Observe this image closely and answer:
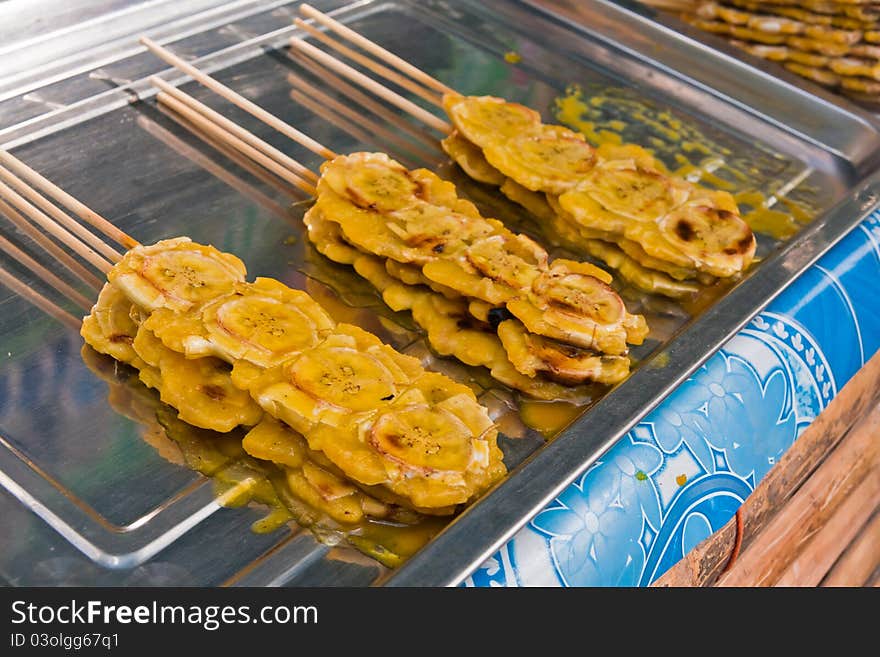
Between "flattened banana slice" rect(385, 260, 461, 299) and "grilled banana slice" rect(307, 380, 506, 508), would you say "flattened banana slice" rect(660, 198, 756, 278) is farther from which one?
"grilled banana slice" rect(307, 380, 506, 508)

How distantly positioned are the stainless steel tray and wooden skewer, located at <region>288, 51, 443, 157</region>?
0.04m

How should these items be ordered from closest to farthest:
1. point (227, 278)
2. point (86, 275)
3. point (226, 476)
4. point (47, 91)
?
point (226, 476)
point (227, 278)
point (86, 275)
point (47, 91)

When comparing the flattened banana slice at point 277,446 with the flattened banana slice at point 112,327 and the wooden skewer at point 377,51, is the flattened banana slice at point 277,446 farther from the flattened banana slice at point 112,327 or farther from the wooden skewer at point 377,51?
the wooden skewer at point 377,51

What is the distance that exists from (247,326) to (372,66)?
55.2 inches

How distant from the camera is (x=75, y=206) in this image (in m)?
2.44

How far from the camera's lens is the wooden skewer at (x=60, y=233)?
2336mm

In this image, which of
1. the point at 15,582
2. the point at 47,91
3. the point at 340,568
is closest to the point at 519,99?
the point at 47,91

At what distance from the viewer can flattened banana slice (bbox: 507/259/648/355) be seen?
7.50 feet

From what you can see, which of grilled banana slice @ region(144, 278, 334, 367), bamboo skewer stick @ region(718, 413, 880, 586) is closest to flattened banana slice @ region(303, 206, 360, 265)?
grilled banana slice @ region(144, 278, 334, 367)

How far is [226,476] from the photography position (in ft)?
6.68

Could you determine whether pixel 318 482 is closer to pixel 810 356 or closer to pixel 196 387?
pixel 196 387

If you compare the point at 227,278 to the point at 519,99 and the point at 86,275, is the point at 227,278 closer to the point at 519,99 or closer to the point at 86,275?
the point at 86,275

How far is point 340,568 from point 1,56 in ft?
6.16

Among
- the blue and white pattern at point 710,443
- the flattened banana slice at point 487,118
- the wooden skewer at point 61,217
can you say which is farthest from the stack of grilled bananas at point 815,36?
the wooden skewer at point 61,217
